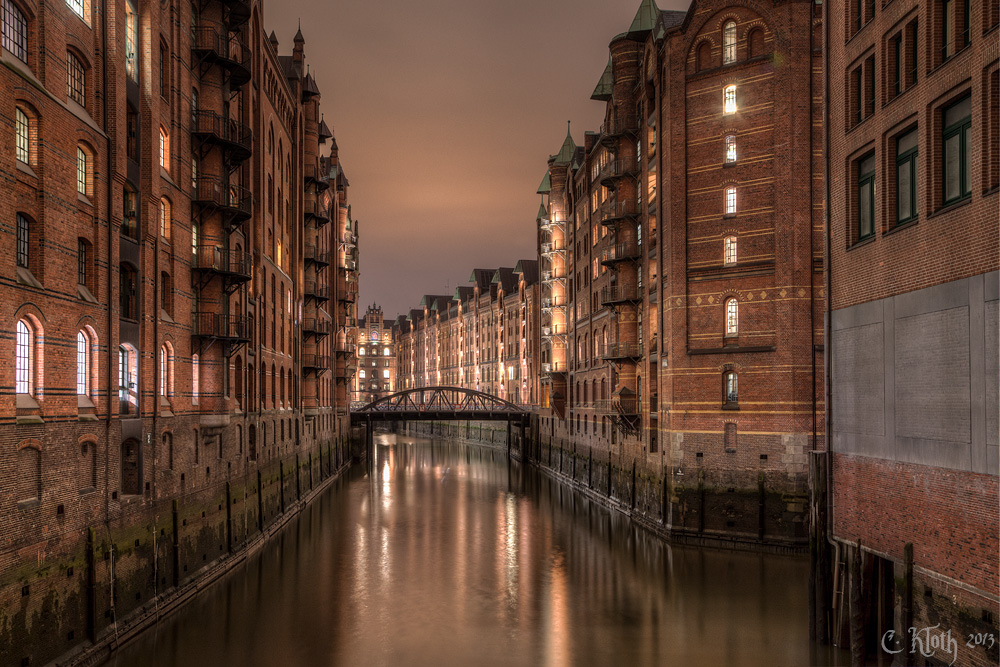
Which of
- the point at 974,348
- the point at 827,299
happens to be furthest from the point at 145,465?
the point at 974,348

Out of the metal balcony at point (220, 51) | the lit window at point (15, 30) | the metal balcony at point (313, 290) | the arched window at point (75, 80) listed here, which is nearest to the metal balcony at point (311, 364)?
the metal balcony at point (313, 290)

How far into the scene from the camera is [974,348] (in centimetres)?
1198

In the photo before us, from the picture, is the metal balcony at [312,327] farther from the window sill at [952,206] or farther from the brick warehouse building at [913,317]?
the window sill at [952,206]

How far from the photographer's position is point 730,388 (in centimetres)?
2772

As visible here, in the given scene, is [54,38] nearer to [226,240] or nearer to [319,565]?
[226,240]

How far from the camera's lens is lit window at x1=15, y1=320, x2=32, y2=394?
44.6ft

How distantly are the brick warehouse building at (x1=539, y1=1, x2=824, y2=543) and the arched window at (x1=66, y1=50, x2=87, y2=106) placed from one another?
1931 centimetres

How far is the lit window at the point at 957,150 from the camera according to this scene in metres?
12.3

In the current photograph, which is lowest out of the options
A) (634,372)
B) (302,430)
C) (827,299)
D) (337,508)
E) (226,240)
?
(337,508)

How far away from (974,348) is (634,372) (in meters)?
22.4

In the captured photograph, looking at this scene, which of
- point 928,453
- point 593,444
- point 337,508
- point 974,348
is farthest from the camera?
point 593,444

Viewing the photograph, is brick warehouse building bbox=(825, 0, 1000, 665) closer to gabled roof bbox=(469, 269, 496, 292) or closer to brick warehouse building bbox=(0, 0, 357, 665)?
brick warehouse building bbox=(0, 0, 357, 665)

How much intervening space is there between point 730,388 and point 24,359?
844 inches

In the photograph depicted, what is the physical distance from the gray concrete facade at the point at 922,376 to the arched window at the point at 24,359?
49.9ft
